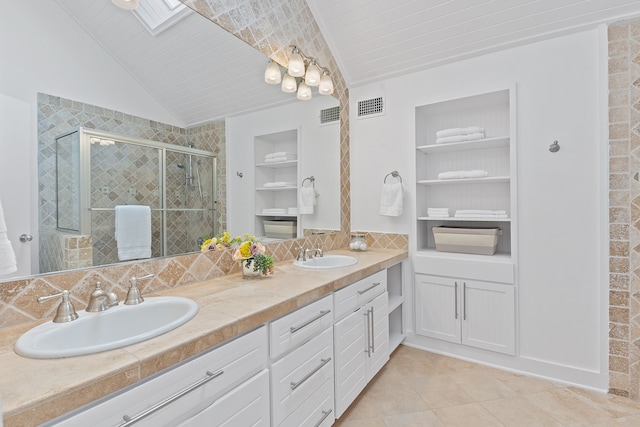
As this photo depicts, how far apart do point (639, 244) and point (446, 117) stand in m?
1.57

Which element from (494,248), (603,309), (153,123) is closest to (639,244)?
(603,309)

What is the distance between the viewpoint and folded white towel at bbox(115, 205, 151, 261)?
1356 millimetres

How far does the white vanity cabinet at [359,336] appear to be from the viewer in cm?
169

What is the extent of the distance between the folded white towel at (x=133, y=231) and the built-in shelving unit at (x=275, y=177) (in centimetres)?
70

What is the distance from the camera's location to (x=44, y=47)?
1143 millimetres

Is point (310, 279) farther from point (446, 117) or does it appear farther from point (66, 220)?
point (446, 117)

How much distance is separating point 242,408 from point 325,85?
2283 mm

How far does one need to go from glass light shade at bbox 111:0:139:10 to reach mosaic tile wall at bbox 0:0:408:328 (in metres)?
0.35

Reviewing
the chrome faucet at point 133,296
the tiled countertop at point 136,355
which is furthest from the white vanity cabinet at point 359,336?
the chrome faucet at point 133,296

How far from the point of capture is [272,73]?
218 centimetres

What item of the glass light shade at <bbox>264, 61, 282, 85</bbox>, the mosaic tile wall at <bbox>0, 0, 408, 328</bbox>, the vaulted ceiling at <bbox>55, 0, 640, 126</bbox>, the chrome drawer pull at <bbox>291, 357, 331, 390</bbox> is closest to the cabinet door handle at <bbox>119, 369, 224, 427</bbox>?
the chrome drawer pull at <bbox>291, 357, 331, 390</bbox>

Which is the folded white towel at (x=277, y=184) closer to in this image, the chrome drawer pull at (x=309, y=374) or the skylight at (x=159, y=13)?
the skylight at (x=159, y=13)

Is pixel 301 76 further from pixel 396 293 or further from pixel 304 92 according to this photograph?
pixel 396 293

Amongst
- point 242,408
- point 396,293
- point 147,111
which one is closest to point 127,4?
point 147,111
